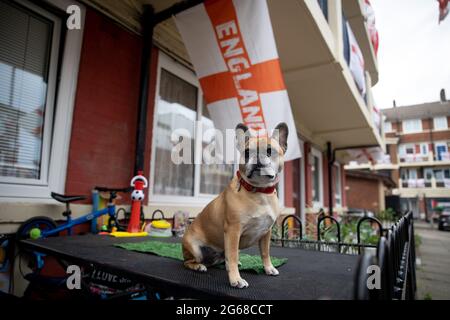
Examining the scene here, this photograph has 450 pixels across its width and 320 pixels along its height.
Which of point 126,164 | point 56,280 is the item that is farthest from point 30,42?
point 56,280

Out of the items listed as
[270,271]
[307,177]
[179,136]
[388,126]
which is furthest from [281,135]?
[388,126]

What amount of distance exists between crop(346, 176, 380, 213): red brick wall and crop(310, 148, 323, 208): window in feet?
29.8

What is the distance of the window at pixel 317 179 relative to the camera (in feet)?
31.6

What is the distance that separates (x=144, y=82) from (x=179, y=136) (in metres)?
1.03

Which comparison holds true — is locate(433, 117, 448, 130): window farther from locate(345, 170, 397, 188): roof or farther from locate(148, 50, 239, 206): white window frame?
locate(345, 170, 397, 188): roof

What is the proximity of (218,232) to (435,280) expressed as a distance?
3.23 meters

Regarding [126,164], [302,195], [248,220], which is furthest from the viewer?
[302,195]

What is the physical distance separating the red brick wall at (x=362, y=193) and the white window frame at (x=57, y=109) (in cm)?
1812

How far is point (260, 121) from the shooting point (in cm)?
263

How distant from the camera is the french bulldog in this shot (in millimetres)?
1095

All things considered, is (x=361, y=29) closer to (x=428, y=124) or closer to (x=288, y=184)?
(x=428, y=124)

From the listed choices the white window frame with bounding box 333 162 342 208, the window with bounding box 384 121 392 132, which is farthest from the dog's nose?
the window with bounding box 384 121 392 132
